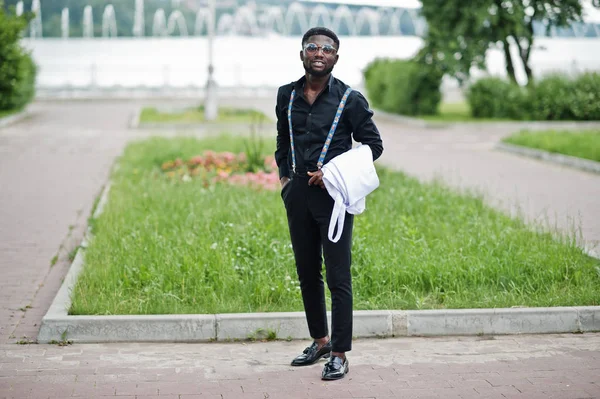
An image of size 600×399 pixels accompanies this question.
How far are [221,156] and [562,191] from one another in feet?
16.5

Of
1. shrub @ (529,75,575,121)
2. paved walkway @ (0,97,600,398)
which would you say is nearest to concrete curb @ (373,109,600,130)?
shrub @ (529,75,575,121)

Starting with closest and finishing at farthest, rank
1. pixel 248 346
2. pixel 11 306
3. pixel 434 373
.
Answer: pixel 434 373, pixel 248 346, pixel 11 306

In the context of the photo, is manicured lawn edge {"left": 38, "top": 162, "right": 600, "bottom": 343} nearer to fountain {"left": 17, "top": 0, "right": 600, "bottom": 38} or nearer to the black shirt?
the black shirt

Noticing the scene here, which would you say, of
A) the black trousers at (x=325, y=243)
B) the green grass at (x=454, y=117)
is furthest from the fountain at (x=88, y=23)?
the black trousers at (x=325, y=243)

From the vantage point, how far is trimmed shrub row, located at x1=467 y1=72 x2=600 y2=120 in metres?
29.0

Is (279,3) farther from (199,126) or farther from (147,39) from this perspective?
(199,126)

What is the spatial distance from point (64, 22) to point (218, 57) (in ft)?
94.0

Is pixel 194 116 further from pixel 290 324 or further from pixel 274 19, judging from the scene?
pixel 274 19

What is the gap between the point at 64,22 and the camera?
8031 cm

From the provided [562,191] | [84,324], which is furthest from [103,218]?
[562,191]

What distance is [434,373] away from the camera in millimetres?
5875

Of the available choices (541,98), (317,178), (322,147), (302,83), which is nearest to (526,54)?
(541,98)

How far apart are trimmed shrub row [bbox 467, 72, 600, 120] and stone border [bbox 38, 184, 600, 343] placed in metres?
23.2

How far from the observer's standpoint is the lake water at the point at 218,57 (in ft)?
230
